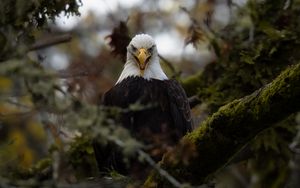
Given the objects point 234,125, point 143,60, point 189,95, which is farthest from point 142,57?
point 234,125

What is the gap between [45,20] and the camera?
493 cm

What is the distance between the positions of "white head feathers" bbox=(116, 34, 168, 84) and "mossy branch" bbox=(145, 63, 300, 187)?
68.8 inches

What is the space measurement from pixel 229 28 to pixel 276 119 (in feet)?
9.30

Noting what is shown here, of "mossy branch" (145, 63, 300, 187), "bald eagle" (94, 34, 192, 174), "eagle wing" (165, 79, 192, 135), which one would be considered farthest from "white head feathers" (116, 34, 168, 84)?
"mossy branch" (145, 63, 300, 187)

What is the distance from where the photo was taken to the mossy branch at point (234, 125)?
4.24 metres

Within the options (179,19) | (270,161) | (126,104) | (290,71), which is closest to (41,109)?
(290,71)

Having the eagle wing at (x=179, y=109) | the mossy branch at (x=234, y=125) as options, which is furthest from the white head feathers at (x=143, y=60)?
the mossy branch at (x=234, y=125)

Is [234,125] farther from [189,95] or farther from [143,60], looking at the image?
[189,95]

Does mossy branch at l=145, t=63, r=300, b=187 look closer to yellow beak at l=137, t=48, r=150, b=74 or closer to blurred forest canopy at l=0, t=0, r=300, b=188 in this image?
blurred forest canopy at l=0, t=0, r=300, b=188

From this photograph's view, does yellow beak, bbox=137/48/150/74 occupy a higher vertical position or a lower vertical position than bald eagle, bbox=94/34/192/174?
higher

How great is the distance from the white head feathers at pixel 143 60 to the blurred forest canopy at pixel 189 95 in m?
0.35

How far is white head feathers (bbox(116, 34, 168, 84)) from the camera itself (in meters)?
6.22

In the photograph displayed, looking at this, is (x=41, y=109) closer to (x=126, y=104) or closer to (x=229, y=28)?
(x=126, y=104)

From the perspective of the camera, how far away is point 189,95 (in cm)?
736
